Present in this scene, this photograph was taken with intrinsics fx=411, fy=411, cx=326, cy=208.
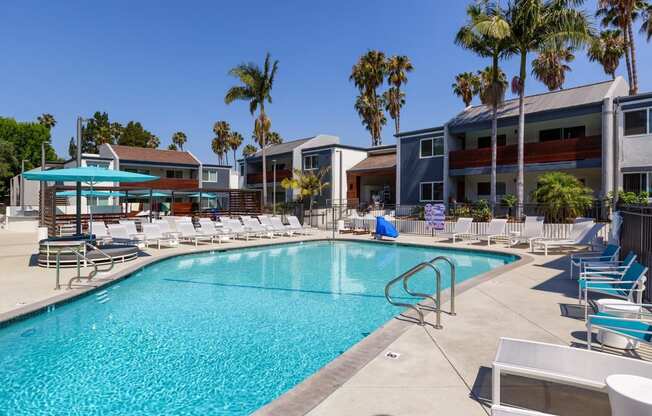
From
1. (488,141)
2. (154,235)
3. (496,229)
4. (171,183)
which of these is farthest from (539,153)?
(171,183)

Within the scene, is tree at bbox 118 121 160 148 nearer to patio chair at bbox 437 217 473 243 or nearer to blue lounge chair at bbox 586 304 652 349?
patio chair at bbox 437 217 473 243

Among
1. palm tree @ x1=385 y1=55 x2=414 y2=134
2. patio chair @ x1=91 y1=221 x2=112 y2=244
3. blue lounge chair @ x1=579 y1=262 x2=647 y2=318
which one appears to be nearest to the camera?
blue lounge chair @ x1=579 y1=262 x2=647 y2=318

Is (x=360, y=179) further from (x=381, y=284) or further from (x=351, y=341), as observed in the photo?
(x=351, y=341)

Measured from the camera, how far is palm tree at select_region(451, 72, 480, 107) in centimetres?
3853

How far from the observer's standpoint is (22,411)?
4.32 metres

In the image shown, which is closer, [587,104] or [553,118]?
[587,104]

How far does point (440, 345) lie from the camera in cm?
514

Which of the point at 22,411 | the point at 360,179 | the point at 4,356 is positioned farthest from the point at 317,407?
the point at 360,179

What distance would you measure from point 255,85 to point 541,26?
65.4ft

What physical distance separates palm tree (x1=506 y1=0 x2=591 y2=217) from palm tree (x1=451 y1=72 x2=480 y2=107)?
60.1ft

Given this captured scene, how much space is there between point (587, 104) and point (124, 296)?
22.3 m

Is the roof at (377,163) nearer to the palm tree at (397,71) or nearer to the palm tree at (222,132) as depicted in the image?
the palm tree at (397,71)

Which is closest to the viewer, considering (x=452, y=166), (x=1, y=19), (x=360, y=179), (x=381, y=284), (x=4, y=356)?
(x=4, y=356)

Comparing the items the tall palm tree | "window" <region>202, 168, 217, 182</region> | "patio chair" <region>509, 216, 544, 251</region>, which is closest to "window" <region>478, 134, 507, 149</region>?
the tall palm tree
